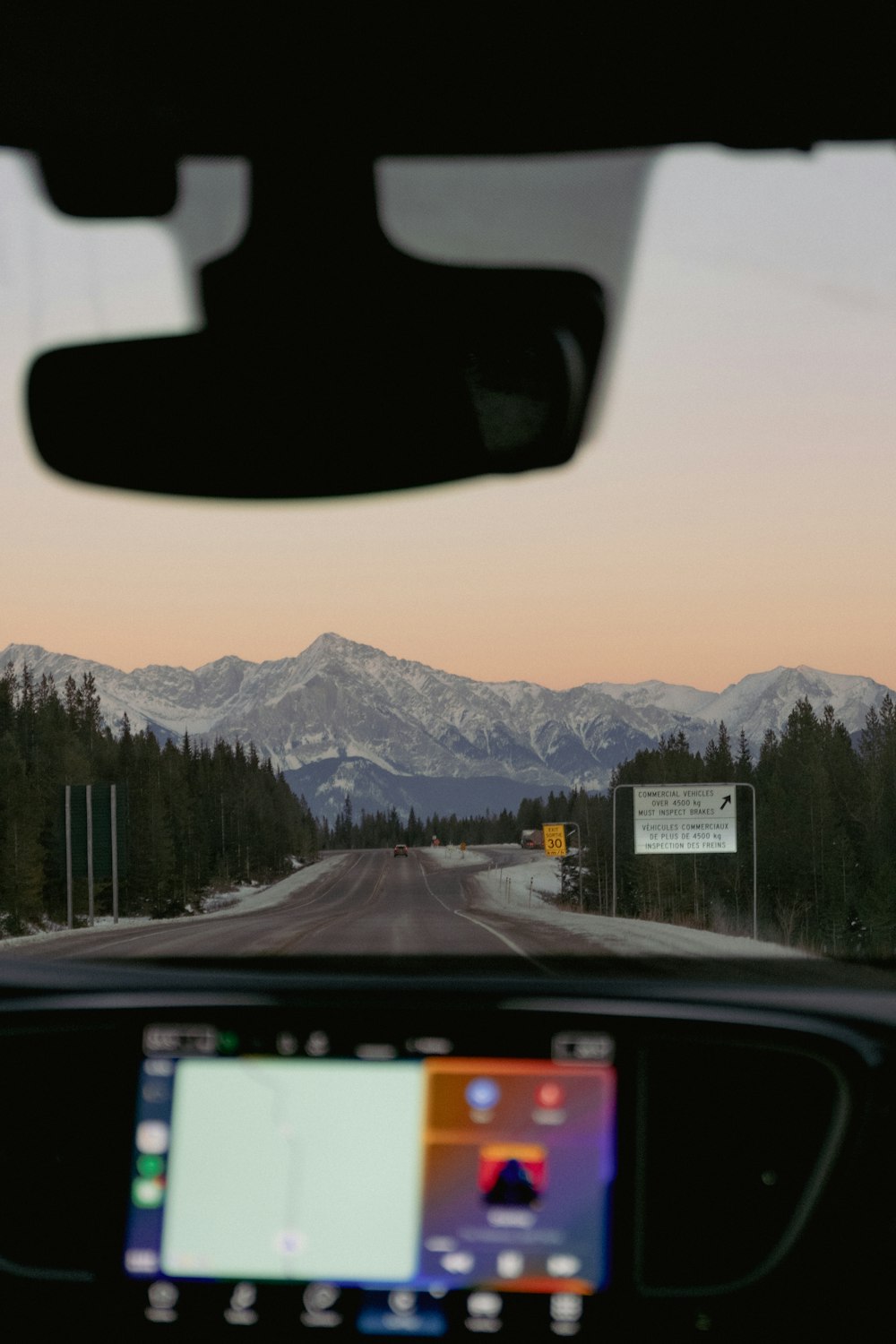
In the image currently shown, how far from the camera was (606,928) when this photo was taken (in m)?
4.82

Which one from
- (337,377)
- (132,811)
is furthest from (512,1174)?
(132,811)

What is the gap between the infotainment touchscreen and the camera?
2.33m

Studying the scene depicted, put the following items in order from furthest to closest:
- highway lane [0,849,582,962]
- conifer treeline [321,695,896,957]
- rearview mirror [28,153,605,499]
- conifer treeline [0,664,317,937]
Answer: conifer treeline [0,664,317,937], conifer treeline [321,695,896,957], highway lane [0,849,582,962], rearview mirror [28,153,605,499]

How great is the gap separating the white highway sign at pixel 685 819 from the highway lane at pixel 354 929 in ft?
1.89

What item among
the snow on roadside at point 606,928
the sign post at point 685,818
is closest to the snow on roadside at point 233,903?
the snow on roadside at point 606,928

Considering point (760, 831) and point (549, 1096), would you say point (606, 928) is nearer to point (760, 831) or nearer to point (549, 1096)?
point (549, 1096)

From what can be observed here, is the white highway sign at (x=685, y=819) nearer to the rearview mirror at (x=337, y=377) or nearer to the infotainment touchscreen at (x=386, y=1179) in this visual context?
the infotainment touchscreen at (x=386, y=1179)

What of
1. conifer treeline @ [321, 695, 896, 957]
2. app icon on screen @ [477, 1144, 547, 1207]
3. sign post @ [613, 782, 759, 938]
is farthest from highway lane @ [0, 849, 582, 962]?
app icon on screen @ [477, 1144, 547, 1207]

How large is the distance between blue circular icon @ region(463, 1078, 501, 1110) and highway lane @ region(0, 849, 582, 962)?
2.11 feet

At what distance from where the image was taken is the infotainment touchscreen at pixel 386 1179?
233 cm

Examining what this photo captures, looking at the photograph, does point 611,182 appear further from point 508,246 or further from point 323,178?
point 323,178

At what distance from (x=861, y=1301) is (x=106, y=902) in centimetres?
366

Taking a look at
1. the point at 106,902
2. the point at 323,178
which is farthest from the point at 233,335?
the point at 106,902

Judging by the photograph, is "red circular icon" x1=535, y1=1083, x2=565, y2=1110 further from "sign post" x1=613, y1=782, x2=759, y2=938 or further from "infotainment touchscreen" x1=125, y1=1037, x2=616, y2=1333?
"sign post" x1=613, y1=782, x2=759, y2=938
